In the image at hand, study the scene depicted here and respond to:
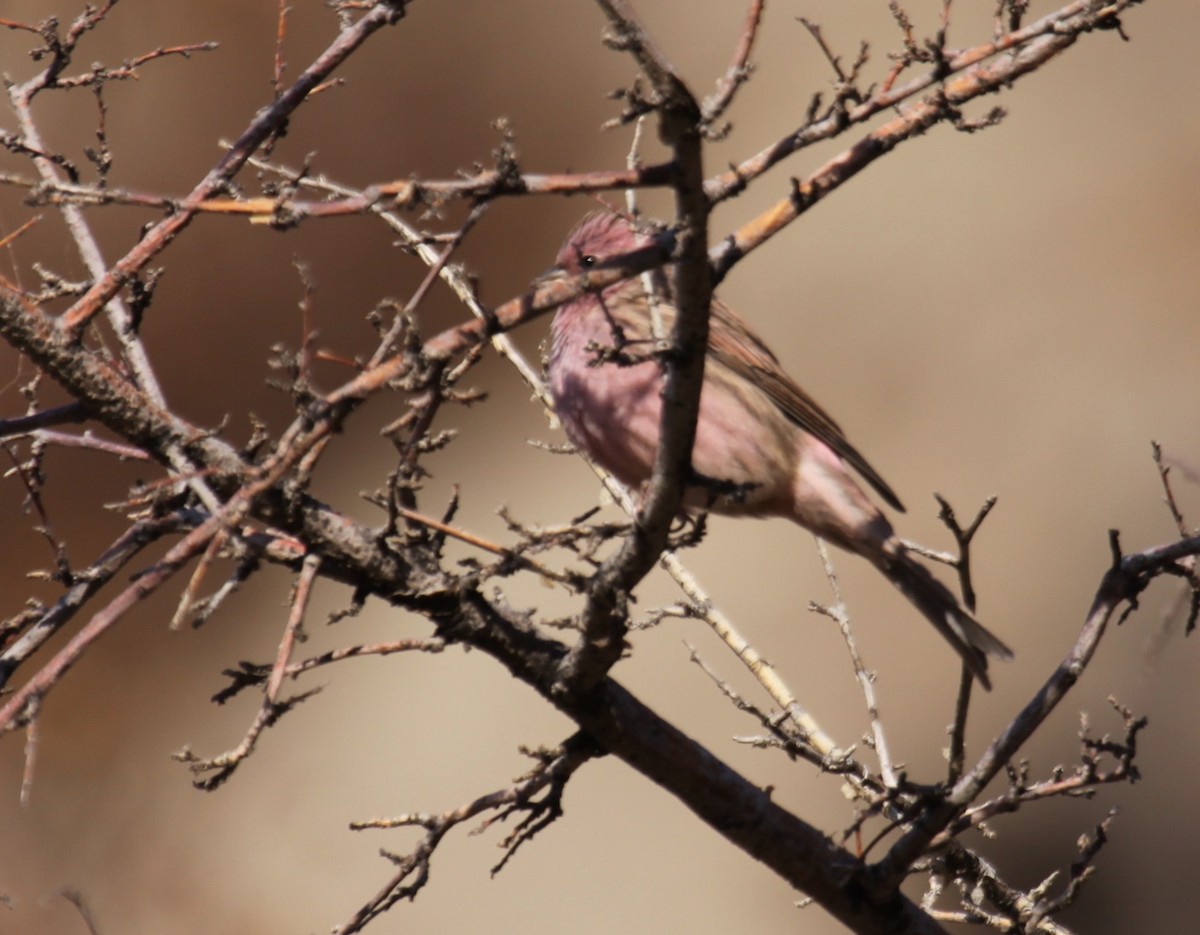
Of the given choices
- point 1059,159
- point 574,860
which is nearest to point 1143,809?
point 574,860

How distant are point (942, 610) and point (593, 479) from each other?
16.2ft

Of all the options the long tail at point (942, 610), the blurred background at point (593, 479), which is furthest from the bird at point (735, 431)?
the blurred background at point (593, 479)

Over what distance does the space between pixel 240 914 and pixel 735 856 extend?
2.99 m

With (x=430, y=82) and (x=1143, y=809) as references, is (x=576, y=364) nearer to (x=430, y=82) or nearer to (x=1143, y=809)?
(x=1143, y=809)

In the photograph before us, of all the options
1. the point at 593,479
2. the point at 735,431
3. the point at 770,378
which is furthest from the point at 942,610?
the point at 593,479

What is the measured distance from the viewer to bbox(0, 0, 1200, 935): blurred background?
285 inches

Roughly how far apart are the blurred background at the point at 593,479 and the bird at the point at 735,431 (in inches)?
121

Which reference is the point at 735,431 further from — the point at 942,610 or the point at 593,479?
the point at 593,479

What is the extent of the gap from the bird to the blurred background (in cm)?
308

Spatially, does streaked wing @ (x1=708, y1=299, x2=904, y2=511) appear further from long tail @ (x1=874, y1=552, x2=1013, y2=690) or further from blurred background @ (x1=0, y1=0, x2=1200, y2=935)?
blurred background @ (x1=0, y1=0, x2=1200, y2=935)

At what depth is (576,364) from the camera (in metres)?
3.88

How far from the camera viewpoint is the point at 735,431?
4215mm

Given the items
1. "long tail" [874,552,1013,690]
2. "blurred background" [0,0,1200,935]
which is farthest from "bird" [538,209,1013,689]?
"blurred background" [0,0,1200,935]

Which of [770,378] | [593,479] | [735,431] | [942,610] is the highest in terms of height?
[593,479]
